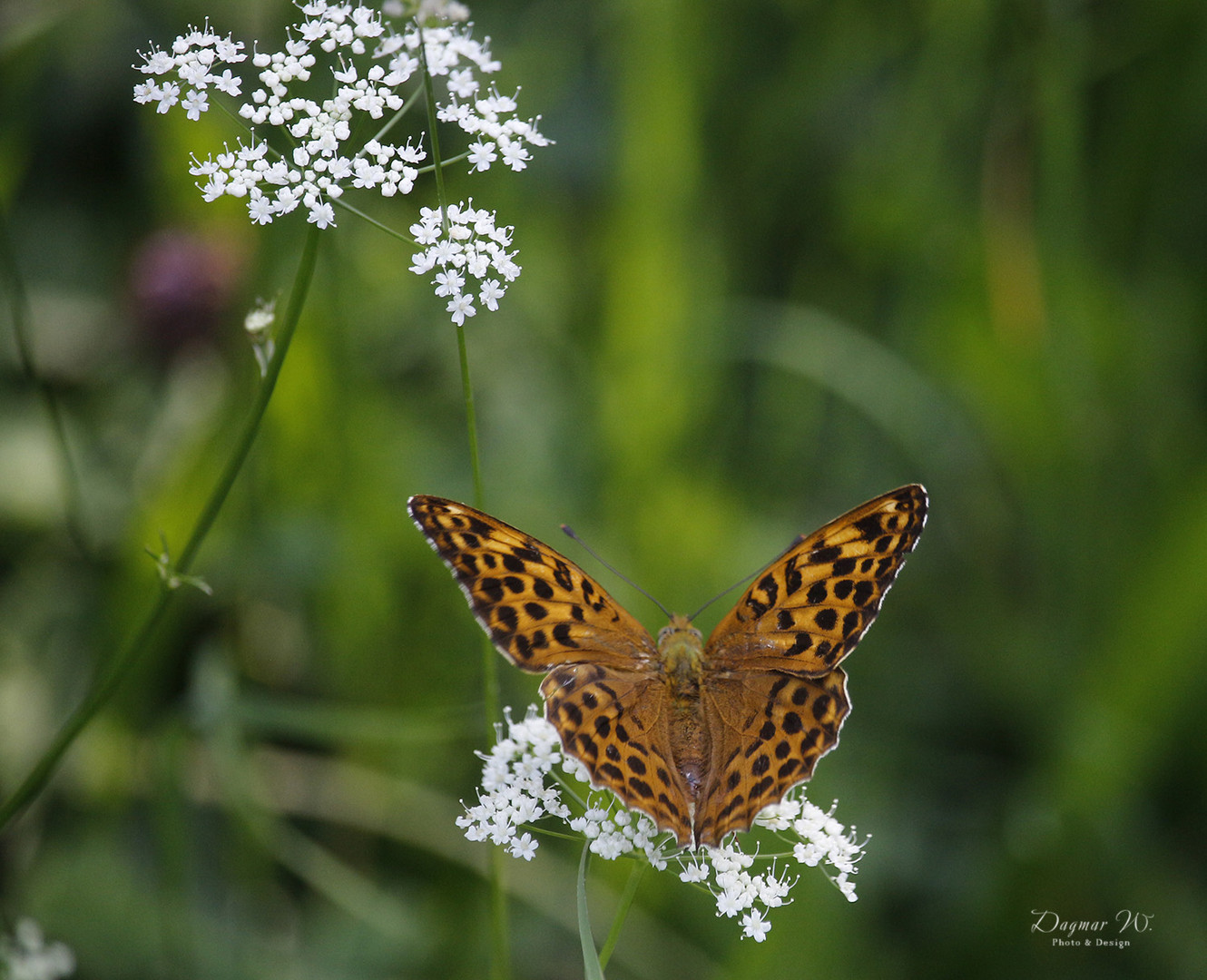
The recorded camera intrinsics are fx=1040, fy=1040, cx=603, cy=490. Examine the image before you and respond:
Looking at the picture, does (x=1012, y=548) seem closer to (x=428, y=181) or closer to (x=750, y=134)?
(x=750, y=134)

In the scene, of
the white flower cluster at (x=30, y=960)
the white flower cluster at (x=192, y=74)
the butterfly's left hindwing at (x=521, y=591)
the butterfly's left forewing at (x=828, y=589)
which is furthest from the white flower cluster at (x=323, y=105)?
the white flower cluster at (x=30, y=960)

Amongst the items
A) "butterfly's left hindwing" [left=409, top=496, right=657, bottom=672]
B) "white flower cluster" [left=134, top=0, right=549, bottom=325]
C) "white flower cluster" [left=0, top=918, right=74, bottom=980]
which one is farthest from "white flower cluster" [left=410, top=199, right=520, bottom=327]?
"white flower cluster" [left=0, top=918, right=74, bottom=980]

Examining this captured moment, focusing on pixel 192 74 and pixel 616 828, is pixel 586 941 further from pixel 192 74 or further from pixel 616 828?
pixel 192 74

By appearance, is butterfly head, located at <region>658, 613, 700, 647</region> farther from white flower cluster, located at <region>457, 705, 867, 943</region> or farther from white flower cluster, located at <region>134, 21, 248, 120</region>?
white flower cluster, located at <region>134, 21, 248, 120</region>

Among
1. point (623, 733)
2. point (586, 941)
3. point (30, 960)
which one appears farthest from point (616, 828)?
point (30, 960)

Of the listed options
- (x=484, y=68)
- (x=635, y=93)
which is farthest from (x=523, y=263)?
(x=484, y=68)

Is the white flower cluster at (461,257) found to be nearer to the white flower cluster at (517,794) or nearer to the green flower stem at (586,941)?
the white flower cluster at (517,794)
